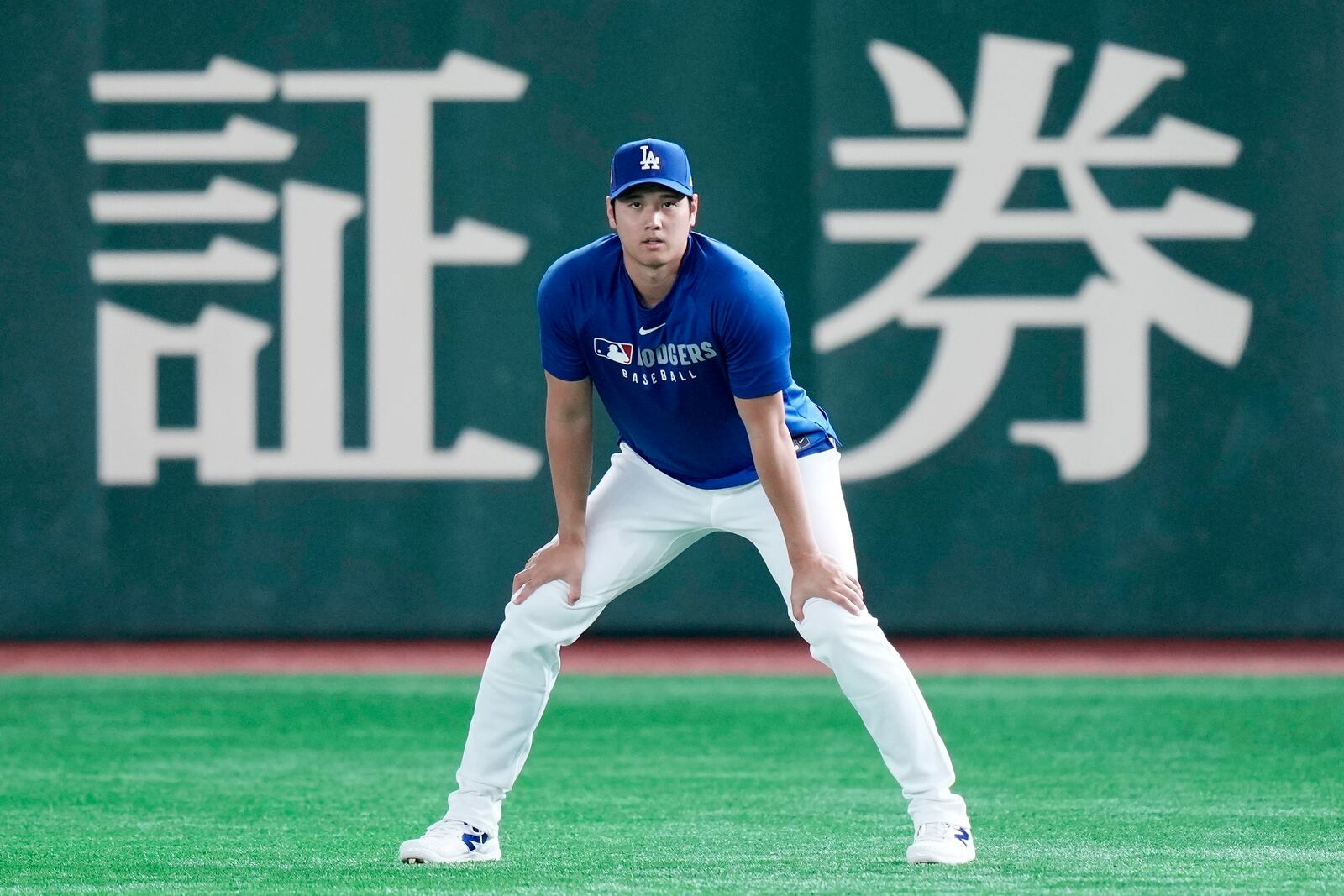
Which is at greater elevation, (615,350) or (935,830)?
(615,350)

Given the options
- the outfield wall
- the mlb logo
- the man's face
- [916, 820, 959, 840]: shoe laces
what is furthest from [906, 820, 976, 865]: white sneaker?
the outfield wall

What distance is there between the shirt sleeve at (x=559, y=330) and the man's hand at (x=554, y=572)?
1.29 feet

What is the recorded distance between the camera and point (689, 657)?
8469 mm

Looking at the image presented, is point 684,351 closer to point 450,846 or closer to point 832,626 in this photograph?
point 832,626

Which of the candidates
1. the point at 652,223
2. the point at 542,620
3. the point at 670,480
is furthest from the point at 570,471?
the point at 652,223

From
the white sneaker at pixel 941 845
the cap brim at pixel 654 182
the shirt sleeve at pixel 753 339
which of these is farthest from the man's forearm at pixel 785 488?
the white sneaker at pixel 941 845

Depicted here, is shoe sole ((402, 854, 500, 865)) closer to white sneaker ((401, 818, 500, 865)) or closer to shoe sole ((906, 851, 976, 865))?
white sneaker ((401, 818, 500, 865))

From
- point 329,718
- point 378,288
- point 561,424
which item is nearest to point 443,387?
point 378,288

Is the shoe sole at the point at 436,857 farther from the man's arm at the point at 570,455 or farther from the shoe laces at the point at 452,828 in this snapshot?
the man's arm at the point at 570,455

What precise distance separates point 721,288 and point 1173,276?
490 cm

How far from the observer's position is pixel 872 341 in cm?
846

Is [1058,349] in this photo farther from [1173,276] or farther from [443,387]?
[443,387]

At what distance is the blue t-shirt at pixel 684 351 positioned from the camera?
3979mm

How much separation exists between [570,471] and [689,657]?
436 centimetres
